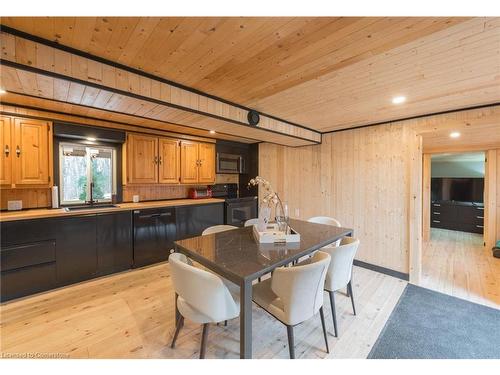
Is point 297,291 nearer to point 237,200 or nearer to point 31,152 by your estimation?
point 237,200

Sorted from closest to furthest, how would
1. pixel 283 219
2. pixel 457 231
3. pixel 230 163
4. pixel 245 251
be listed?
pixel 245 251, pixel 283 219, pixel 230 163, pixel 457 231

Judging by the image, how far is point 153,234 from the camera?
3.34 m

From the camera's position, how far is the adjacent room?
4.54 feet

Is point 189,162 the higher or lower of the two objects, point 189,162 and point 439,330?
the higher

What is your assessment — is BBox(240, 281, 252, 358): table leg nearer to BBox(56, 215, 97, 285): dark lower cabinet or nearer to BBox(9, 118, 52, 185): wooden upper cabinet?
BBox(56, 215, 97, 285): dark lower cabinet

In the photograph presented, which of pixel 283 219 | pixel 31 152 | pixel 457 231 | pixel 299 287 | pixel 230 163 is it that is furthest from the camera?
pixel 457 231

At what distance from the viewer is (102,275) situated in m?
2.95

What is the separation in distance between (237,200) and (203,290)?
3079 millimetres

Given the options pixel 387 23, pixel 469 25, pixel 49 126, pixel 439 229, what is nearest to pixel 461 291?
pixel 469 25

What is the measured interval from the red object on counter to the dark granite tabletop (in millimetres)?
2195

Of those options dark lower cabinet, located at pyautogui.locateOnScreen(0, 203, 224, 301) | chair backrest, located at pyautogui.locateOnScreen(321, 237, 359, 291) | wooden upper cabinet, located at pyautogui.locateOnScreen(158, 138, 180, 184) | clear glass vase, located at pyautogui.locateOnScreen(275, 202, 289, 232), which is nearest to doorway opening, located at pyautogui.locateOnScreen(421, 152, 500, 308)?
chair backrest, located at pyautogui.locateOnScreen(321, 237, 359, 291)

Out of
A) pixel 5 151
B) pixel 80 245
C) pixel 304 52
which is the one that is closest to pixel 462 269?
pixel 304 52
